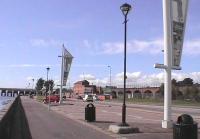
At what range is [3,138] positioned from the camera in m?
13.7

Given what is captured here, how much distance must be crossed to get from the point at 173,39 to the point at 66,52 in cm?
4066

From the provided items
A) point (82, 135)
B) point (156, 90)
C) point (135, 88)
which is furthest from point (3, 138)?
point (135, 88)

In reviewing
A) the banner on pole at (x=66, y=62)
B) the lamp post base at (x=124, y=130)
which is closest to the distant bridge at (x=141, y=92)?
the banner on pole at (x=66, y=62)

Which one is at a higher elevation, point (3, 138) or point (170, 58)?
point (170, 58)

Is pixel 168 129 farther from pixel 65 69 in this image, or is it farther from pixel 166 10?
pixel 65 69

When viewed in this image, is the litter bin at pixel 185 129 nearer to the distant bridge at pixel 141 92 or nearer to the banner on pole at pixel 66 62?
the banner on pole at pixel 66 62

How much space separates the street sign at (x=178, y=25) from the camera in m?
22.5

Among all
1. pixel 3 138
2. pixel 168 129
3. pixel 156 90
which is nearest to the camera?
pixel 3 138

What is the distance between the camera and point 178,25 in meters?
22.6

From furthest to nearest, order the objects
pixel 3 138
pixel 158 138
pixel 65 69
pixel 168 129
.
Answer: pixel 65 69, pixel 168 129, pixel 158 138, pixel 3 138

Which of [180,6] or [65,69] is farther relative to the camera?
[65,69]

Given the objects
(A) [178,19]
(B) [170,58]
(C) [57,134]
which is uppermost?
(A) [178,19]

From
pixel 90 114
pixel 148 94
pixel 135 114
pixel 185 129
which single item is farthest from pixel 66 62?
pixel 148 94

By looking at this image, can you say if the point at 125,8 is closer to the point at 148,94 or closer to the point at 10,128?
the point at 10,128
